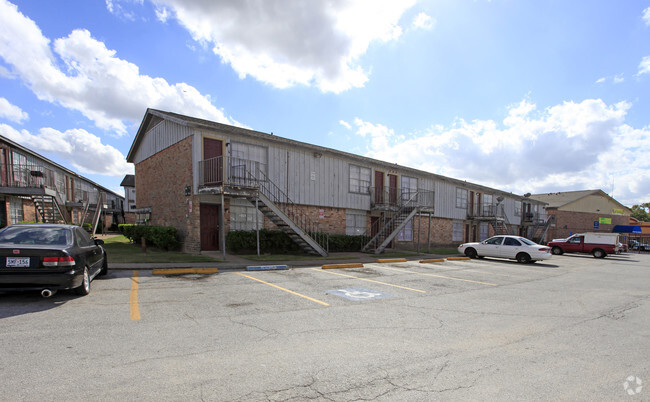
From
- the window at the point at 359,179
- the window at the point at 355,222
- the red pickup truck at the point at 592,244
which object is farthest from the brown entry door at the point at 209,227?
the red pickup truck at the point at 592,244

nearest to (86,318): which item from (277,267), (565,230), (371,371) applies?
(371,371)

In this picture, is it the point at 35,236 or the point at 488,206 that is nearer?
the point at 35,236

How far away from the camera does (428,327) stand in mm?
5336

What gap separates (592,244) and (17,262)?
30.5 metres

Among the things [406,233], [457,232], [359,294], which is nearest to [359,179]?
[406,233]

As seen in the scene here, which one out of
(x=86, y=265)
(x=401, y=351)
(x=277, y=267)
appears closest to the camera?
(x=401, y=351)

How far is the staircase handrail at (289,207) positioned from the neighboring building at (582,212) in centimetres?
3291

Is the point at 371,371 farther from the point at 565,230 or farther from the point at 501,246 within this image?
the point at 565,230

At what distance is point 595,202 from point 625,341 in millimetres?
51322

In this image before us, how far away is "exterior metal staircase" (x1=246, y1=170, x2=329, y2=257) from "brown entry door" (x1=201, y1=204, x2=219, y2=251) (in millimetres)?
2104

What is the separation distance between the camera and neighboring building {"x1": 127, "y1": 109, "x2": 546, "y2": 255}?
14.4 meters

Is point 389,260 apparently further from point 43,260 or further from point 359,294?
point 43,260

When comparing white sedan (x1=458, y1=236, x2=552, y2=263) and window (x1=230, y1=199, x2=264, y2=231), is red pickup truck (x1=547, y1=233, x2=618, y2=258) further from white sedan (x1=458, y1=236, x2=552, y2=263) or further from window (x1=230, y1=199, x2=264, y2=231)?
window (x1=230, y1=199, x2=264, y2=231)

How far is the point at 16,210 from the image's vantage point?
20.1 m
